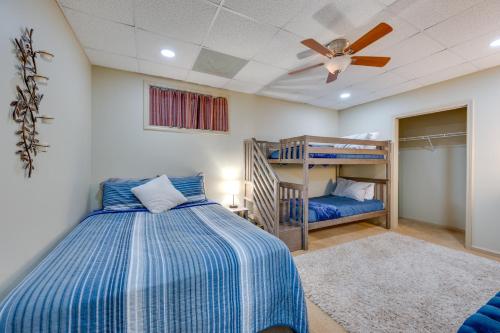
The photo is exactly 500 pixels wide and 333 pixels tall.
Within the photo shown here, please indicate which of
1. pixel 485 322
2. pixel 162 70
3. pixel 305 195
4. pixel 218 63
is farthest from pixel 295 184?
pixel 162 70

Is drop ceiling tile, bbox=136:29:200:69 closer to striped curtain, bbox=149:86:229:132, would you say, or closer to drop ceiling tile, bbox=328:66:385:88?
striped curtain, bbox=149:86:229:132

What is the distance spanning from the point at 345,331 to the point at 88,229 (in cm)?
225

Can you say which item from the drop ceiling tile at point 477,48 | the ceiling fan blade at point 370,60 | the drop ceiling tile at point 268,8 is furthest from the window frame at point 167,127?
the drop ceiling tile at point 477,48

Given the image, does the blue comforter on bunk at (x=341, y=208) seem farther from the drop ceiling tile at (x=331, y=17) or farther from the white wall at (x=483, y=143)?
the drop ceiling tile at (x=331, y=17)

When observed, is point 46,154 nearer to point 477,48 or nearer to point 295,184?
point 295,184

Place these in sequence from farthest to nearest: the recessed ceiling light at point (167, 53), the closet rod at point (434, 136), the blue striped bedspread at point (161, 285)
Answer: the closet rod at point (434, 136), the recessed ceiling light at point (167, 53), the blue striped bedspread at point (161, 285)

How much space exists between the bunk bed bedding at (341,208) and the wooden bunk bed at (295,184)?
0.06 meters

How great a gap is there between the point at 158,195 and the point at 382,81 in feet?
12.3

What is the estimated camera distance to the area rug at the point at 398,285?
5.29 feet

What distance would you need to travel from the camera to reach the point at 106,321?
2.96ft

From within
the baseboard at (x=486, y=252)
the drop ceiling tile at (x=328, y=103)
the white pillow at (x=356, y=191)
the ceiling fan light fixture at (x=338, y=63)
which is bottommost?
the baseboard at (x=486, y=252)

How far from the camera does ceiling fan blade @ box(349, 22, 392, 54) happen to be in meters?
1.60

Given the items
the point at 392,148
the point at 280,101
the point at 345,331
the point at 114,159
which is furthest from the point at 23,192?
the point at 392,148

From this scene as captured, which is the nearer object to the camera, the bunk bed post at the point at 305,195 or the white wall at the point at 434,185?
the bunk bed post at the point at 305,195
